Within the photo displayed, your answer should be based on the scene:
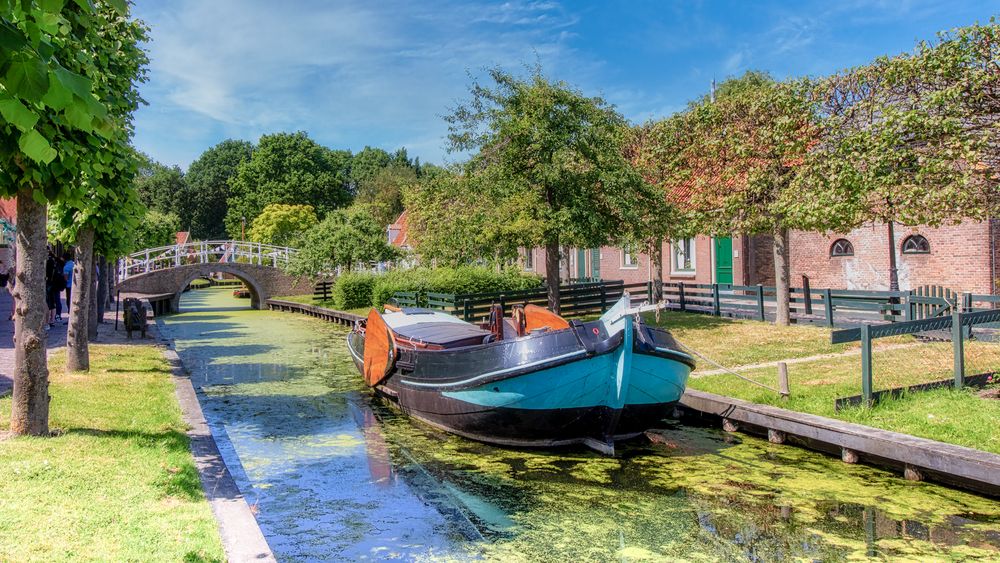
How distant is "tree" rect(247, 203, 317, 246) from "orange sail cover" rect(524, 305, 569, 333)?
183 feet

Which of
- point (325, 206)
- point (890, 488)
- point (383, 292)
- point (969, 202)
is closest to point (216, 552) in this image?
point (890, 488)

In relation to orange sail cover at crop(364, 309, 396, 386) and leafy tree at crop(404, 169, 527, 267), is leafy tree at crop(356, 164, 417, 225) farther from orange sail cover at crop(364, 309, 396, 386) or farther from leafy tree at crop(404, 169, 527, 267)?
orange sail cover at crop(364, 309, 396, 386)

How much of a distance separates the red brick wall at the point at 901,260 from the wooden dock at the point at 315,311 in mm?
15347

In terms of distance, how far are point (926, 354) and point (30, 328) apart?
13.0 metres

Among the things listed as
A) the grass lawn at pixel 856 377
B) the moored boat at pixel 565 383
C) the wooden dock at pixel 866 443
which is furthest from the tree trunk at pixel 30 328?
the grass lawn at pixel 856 377

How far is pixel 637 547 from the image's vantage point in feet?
20.3

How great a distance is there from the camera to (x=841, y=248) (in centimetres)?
2366

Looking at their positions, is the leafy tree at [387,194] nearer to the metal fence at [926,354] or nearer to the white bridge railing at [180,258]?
the white bridge railing at [180,258]

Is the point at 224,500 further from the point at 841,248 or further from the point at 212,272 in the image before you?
the point at 212,272

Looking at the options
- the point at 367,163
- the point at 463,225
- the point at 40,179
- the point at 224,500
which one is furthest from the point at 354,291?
the point at 367,163

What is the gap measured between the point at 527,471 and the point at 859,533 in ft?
11.9

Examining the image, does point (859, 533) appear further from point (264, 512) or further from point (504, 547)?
point (264, 512)

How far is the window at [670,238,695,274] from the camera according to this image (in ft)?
85.9

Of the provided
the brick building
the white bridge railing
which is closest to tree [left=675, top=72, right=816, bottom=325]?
the brick building
